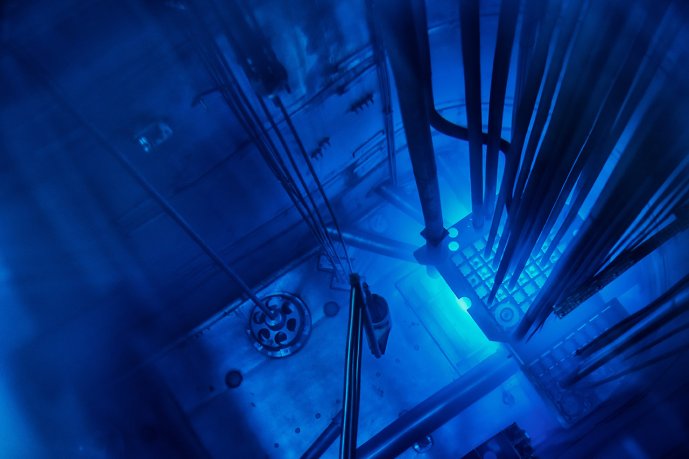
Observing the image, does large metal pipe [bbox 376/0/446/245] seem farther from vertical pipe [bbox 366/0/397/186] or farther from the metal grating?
the metal grating

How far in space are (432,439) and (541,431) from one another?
76cm

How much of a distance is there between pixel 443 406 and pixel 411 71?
7.64 feet

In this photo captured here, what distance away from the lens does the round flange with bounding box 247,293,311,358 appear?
11.3 feet

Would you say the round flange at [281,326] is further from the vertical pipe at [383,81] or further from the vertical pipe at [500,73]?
the vertical pipe at [500,73]

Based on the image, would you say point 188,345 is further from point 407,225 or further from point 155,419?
point 407,225

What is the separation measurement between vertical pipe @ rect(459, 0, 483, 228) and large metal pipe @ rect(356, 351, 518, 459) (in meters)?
1.30

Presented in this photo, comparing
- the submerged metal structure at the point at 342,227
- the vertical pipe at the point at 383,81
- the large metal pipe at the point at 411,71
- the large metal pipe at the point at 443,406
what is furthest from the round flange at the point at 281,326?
the large metal pipe at the point at 411,71

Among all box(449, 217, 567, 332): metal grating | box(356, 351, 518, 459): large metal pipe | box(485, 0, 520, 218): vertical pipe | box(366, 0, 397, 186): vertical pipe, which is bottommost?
box(356, 351, 518, 459): large metal pipe

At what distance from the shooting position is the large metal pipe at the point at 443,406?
2.58 m

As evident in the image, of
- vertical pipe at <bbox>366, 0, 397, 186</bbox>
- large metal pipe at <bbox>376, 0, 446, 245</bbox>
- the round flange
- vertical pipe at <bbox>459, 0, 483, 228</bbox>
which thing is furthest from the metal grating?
the round flange

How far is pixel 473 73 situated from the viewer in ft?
4.43

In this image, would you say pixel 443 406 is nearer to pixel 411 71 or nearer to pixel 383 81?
pixel 383 81

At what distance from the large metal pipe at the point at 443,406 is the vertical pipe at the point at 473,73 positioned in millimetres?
1297

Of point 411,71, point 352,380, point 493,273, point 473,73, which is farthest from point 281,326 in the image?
point 411,71
